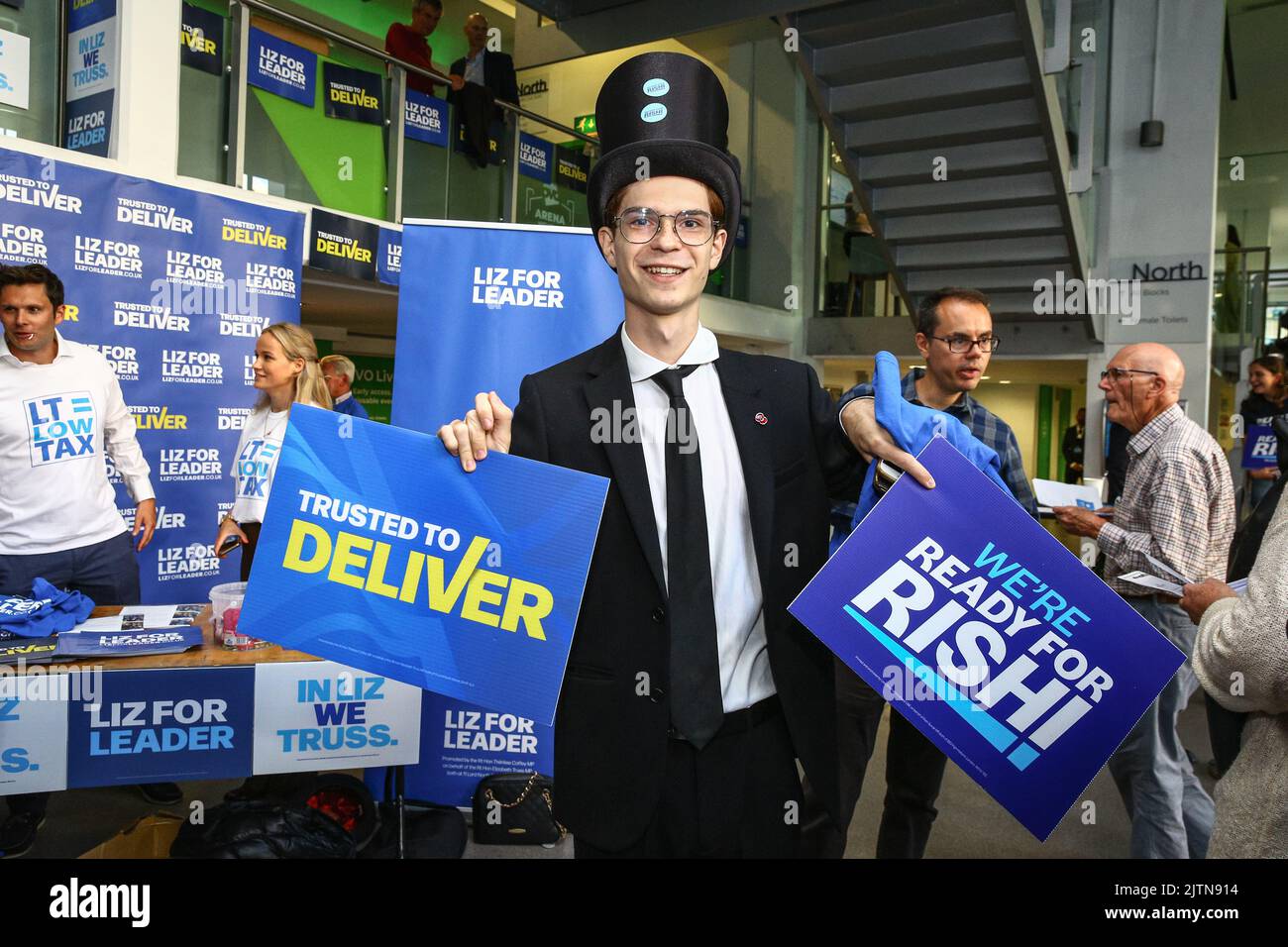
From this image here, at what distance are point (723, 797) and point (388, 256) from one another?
223 inches

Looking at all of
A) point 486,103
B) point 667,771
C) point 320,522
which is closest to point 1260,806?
point 667,771

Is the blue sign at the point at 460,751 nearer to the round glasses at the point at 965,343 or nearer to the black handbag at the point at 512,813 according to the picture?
the black handbag at the point at 512,813

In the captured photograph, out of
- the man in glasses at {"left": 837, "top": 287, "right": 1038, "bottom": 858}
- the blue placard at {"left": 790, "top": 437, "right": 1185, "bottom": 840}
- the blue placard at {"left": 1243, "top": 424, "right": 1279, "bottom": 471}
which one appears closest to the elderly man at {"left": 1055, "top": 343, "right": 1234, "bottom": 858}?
the man in glasses at {"left": 837, "top": 287, "right": 1038, "bottom": 858}

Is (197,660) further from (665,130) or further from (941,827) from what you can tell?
(941,827)

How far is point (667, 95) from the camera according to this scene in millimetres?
1315

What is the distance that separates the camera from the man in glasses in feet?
7.50

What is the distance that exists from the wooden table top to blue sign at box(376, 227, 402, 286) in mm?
4131

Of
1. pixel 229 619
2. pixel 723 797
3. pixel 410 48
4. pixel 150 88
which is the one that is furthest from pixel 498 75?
pixel 723 797

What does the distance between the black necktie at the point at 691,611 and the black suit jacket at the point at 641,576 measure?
3 centimetres

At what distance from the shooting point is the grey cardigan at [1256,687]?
4.19 ft

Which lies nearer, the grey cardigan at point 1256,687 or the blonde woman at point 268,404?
the grey cardigan at point 1256,687

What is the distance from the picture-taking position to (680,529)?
1.28 m

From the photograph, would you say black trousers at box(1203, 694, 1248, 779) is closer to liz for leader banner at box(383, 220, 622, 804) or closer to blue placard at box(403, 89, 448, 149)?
liz for leader banner at box(383, 220, 622, 804)

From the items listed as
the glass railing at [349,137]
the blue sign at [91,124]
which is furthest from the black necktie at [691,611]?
the glass railing at [349,137]
